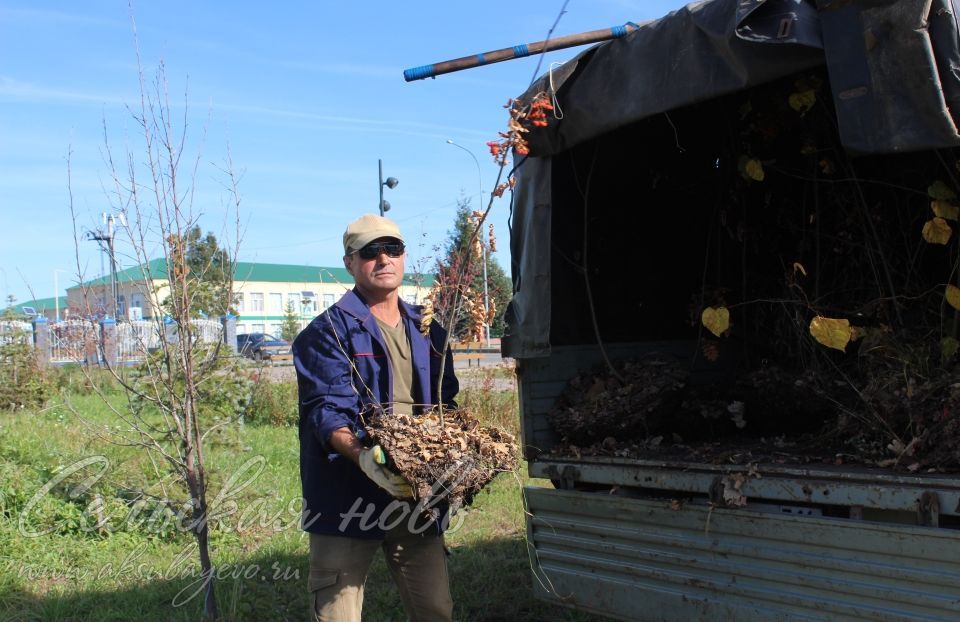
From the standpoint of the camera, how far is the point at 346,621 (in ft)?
9.23

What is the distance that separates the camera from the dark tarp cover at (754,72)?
7.93ft

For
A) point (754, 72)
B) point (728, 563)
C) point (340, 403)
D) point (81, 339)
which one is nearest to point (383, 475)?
point (340, 403)

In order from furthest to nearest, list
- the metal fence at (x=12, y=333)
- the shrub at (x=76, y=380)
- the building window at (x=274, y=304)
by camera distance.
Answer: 1. the building window at (x=274, y=304)
2. the shrub at (x=76, y=380)
3. the metal fence at (x=12, y=333)

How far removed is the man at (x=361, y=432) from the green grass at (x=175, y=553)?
29.3 inches

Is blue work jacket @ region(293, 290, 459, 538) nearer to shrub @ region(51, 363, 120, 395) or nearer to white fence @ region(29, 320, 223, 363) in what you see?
white fence @ region(29, 320, 223, 363)

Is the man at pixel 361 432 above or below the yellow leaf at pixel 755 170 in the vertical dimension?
below

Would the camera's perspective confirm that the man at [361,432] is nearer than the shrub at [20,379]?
Yes

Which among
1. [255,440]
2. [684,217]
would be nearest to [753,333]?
[684,217]

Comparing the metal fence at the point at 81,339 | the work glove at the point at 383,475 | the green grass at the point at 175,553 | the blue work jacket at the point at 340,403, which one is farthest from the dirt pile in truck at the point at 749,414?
the metal fence at the point at 81,339

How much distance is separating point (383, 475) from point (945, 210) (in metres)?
2.36

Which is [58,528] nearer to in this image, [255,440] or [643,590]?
[255,440]

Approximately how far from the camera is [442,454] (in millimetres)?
2619

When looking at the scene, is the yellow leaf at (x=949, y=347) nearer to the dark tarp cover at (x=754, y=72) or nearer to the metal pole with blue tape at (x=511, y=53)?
the dark tarp cover at (x=754, y=72)

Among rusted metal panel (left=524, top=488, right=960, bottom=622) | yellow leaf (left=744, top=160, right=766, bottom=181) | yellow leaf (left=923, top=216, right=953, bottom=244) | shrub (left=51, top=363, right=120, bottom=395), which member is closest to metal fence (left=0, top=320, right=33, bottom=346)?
shrub (left=51, top=363, right=120, bottom=395)
